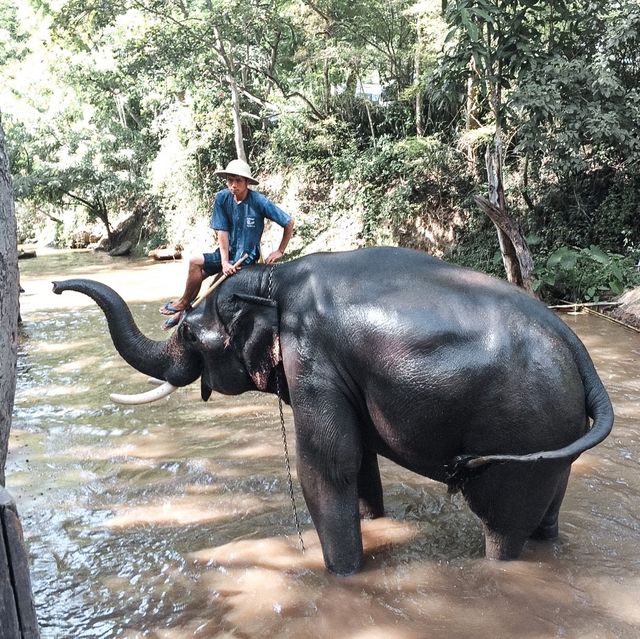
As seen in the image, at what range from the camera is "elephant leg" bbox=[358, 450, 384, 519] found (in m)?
4.35

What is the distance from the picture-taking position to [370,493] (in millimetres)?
4473

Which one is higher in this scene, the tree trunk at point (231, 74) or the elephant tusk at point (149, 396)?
the tree trunk at point (231, 74)

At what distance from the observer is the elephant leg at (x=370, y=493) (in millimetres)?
4352

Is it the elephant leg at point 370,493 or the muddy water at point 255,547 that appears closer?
the muddy water at point 255,547

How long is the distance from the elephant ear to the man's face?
1149 millimetres

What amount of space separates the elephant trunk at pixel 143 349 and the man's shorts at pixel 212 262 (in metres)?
0.60

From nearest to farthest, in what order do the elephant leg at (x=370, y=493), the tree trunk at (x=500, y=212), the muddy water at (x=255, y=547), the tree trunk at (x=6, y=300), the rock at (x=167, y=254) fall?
the tree trunk at (x=6, y=300), the muddy water at (x=255, y=547), the elephant leg at (x=370, y=493), the tree trunk at (x=500, y=212), the rock at (x=167, y=254)

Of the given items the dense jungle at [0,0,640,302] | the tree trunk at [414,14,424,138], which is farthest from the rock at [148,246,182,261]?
the tree trunk at [414,14,424,138]

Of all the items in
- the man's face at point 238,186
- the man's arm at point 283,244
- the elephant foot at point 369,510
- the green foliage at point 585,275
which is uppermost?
the man's face at point 238,186

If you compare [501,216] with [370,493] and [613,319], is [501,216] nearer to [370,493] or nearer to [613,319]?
[613,319]

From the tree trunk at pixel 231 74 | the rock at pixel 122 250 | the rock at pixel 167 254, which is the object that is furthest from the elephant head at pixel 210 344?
the rock at pixel 122 250

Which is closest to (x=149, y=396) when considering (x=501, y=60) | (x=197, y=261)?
(x=197, y=261)

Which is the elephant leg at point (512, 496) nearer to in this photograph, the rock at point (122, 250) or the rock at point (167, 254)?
the rock at point (167, 254)

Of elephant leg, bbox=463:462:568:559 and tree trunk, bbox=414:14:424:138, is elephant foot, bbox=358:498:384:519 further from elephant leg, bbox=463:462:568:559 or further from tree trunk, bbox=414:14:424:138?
tree trunk, bbox=414:14:424:138
